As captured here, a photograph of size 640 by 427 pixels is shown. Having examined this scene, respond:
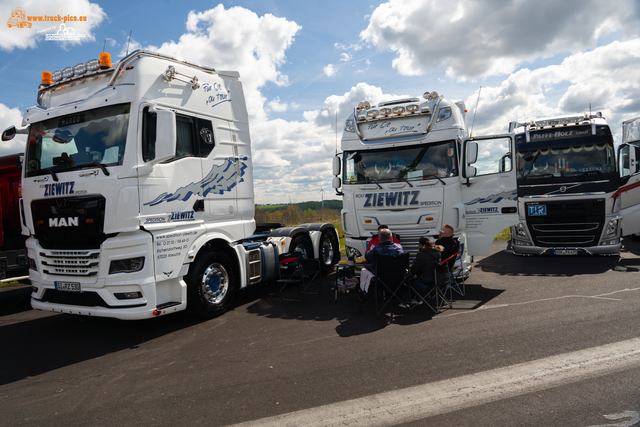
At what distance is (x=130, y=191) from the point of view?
504 cm

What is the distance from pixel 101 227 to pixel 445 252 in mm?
5015

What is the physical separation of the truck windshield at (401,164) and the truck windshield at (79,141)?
428 centimetres

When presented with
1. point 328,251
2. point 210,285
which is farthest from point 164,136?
point 328,251

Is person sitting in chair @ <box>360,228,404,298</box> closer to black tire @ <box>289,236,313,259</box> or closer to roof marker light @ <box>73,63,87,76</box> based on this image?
black tire @ <box>289,236,313,259</box>

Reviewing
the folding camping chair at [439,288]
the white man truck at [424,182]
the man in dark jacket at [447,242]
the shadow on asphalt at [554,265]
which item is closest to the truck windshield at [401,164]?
the white man truck at [424,182]

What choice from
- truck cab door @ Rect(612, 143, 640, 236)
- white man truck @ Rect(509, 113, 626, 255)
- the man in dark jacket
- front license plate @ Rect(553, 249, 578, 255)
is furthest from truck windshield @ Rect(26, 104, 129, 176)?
truck cab door @ Rect(612, 143, 640, 236)

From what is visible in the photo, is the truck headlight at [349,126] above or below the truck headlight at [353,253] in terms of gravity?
above

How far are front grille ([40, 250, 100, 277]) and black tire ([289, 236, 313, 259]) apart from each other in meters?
4.11

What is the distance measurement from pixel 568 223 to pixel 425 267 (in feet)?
17.9

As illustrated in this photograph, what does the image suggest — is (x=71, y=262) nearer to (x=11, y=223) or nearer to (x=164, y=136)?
(x=164, y=136)

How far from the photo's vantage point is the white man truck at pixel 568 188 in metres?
9.25

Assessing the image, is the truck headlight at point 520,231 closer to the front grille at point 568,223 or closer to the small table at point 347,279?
the front grille at point 568,223

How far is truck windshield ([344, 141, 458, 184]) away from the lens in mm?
7344

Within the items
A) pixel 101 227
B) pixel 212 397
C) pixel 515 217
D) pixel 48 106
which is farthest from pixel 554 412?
pixel 48 106
